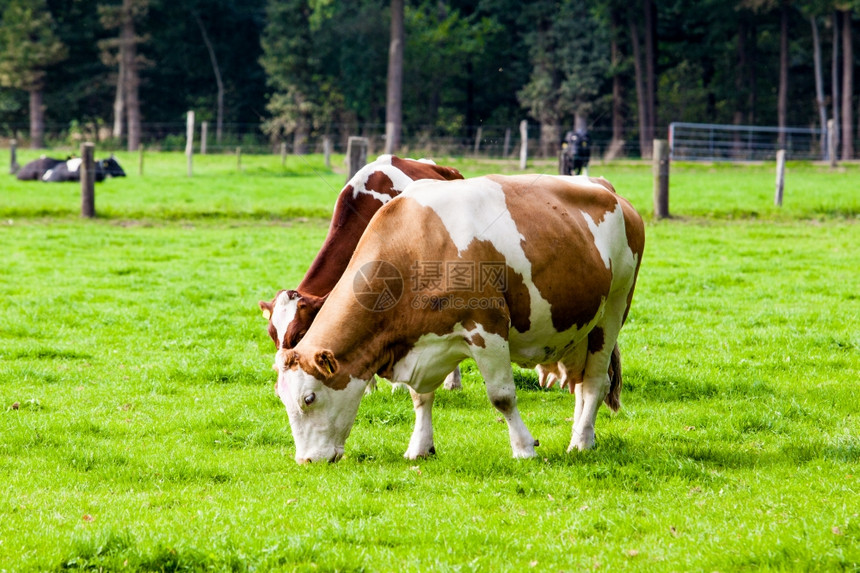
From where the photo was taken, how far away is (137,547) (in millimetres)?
4047

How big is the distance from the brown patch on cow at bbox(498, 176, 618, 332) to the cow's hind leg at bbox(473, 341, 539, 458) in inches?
18.6

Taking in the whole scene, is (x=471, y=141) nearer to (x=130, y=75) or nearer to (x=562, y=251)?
(x=130, y=75)

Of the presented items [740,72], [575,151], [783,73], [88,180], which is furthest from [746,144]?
[88,180]

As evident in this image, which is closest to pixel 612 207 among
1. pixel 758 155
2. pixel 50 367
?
pixel 50 367

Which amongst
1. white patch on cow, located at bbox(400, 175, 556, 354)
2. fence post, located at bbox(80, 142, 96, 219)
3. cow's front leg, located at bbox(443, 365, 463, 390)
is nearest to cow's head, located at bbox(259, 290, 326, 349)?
white patch on cow, located at bbox(400, 175, 556, 354)

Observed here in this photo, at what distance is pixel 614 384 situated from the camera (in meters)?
6.32

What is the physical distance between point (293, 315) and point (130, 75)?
4406 centimetres

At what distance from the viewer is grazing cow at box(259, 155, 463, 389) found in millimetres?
5789

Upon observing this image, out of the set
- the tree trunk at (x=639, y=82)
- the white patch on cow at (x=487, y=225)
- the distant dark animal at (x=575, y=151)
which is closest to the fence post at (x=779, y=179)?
the distant dark animal at (x=575, y=151)

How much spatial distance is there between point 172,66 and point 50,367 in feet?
165

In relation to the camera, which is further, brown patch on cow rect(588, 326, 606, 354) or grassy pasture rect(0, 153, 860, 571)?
brown patch on cow rect(588, 326, 606, 354)

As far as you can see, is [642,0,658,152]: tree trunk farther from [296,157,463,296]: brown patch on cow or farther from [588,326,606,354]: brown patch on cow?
[588,326,606,354]: brown patch on cow

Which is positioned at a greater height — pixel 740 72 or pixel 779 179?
pixel 740 72

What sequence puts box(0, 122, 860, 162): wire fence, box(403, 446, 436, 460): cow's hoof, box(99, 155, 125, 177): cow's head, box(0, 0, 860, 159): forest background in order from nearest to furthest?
box(403, 446, 436, 460): cow's hoof, box(99, 155, 125, 177): cow's head, box(0, 122, 860, 162): wire fence, box(0, 0, 860, 159): forest background
